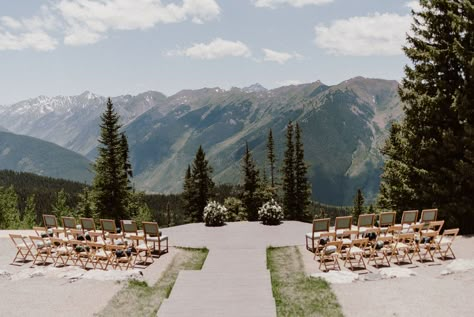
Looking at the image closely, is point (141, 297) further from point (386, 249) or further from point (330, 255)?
point (386, 249)

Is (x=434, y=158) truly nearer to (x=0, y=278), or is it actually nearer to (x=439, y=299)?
(x=439, y=299)

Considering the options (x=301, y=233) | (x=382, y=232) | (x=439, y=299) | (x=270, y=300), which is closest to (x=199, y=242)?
(x=301, y=233)

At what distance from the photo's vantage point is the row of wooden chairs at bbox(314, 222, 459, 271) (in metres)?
13.7

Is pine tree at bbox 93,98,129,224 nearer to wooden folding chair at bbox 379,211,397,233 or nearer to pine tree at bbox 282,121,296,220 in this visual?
pine tree at bbox 282,121,296,220

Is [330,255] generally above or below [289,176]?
above

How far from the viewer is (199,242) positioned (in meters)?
19.0

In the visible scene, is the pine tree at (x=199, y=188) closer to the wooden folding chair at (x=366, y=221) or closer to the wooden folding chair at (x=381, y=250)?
the wooden folding chair at (x=366, y=221)

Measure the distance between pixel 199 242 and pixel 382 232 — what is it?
7936mm

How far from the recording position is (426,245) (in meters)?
14.5

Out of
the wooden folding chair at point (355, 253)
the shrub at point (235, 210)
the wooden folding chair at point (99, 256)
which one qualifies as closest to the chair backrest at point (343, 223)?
the wooden folding chair at point (355, 253)

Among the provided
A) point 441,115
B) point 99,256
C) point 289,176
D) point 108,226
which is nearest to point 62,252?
point 99,256

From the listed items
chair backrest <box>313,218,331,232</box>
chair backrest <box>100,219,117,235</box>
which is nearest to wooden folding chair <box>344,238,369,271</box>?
chair backrest <box>313,218,331,232</box>

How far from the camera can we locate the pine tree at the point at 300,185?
194 feet

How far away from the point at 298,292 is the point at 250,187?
4356cm
